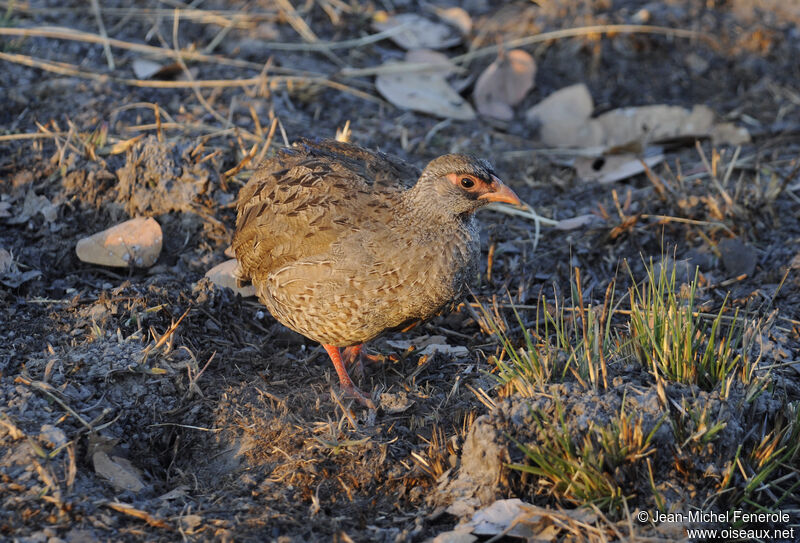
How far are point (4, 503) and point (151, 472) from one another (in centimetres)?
71

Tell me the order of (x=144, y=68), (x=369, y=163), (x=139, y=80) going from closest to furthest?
(x=369, y=163), (x=139, y=80), (x=144, y=68)

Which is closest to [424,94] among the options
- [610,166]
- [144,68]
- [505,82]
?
[505,82]

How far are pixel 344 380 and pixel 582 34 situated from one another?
4.91 meters

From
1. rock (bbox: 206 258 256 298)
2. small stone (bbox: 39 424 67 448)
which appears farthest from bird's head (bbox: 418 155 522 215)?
small stone (bbox: 39 424 67 448)

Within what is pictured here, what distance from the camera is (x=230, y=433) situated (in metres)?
4.12

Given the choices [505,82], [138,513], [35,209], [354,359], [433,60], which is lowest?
[354,359]

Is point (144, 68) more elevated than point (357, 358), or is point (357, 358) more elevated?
point (144, 68)

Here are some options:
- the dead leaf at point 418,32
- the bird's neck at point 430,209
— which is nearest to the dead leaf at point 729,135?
the dead leaf at point 418,32

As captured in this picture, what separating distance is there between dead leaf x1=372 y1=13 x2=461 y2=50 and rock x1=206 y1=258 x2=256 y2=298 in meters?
3.68

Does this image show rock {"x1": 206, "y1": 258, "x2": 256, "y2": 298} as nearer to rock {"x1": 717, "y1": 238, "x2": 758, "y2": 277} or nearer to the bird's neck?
the bird's neck

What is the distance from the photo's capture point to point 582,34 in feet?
26.2

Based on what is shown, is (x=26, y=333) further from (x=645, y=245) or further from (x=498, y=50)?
(x=498, y=50)

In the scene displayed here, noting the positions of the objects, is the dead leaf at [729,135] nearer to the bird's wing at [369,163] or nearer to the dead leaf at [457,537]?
the bird's wing at [369,163]

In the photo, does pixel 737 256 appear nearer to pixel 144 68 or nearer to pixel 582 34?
pixel 582 34
